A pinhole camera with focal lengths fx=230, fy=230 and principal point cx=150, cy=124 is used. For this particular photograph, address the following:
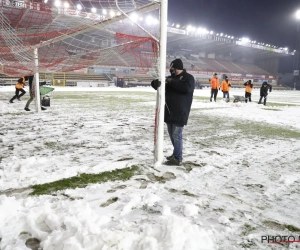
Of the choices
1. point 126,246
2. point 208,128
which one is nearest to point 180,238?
point 126,246

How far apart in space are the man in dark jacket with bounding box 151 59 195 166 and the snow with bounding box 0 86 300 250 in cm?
55

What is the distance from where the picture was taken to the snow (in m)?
1.90

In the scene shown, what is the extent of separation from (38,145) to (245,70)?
5090cm

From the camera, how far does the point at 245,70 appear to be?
4862 centimetres

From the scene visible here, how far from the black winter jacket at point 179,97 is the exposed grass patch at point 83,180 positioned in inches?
38.4

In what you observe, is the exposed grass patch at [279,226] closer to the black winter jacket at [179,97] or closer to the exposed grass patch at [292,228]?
the exposed grass patch at [292,228]

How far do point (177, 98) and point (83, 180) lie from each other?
5.78ft

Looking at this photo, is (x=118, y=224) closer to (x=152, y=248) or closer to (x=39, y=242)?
(x=152, y=248)

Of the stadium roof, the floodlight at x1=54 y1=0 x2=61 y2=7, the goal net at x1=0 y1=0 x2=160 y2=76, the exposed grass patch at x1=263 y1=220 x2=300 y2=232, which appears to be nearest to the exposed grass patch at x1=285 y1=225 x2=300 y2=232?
the exposed grass patch at x1=263 y1=220 x2=300 y2=232

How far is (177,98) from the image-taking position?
3451mm

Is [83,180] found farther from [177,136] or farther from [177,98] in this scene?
[177,98]

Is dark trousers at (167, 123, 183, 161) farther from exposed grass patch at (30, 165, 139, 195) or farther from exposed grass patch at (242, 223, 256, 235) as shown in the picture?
exposed grass patch at (242, 223, 256, 235)

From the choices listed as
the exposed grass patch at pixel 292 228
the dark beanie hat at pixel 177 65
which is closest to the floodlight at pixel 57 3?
the dark beanie hat at pixel 177 65

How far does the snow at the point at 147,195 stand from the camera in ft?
6.25
